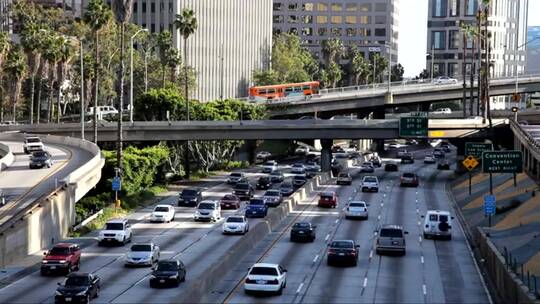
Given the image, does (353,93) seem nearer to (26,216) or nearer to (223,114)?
(223,114)

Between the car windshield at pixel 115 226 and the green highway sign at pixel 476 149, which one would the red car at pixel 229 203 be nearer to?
the green highway sign at pixel 476 149

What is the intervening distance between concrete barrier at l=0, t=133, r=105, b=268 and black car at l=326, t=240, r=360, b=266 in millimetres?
15041

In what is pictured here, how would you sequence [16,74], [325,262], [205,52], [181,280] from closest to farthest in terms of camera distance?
1. [181,280]
2. [325,262]
3. [16,74]
4. [205,52]

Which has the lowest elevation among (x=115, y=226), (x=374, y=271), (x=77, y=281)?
(x=374, y=271)

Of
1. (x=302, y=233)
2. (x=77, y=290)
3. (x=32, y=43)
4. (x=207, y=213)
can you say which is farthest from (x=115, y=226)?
(x=32, y=43)

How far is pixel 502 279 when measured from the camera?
39.3 meters

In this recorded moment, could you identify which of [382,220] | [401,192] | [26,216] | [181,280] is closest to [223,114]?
[401,192]

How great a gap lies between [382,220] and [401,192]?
23449 mm

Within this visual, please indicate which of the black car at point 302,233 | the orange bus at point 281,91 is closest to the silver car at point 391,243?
the black car at point 302,233

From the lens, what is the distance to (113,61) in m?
141

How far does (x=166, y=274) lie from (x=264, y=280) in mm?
4461

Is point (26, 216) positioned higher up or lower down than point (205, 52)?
lower down

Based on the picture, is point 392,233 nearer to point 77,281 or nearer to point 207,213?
point 207,213

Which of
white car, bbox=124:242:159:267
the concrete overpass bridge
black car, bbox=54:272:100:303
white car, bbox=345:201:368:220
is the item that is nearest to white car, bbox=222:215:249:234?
white car, bbox=345:201:368:220
